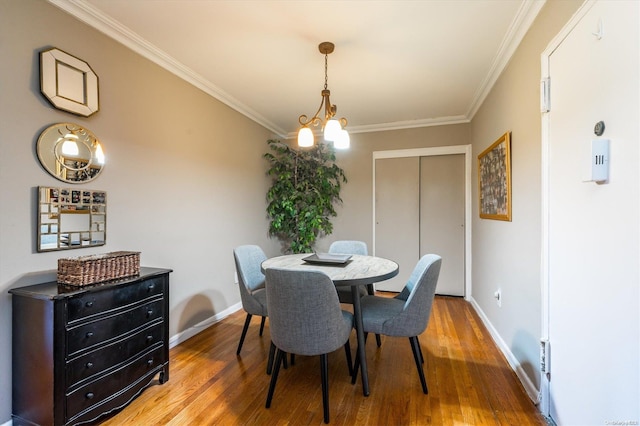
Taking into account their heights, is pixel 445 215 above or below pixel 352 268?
above

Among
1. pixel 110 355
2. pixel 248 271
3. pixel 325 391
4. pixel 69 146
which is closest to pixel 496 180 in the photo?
pixel 325 391

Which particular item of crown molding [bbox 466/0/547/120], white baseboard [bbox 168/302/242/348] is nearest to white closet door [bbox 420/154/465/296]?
crown molding [bbox 466/0/547/120]

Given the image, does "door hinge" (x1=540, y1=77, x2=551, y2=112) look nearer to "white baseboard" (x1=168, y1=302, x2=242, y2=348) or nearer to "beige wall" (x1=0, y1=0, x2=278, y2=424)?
"beige wall" (x1=0, y1=0, x2=278, y2=424)

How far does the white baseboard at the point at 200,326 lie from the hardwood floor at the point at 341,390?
0.09 m

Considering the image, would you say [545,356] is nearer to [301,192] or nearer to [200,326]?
[200,326]

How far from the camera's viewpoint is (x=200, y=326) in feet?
8.79

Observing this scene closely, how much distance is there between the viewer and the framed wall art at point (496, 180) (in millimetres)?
2100

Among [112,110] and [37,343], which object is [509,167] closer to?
[112,110]

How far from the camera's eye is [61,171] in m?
1.63

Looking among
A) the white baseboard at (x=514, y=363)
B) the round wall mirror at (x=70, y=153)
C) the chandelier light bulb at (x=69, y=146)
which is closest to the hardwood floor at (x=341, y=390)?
the white baseboard at (x=514, y=363)

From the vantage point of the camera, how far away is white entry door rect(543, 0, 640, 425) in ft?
→ 3.16

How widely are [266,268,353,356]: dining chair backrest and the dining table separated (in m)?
0.13

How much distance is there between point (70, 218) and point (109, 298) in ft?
1.84

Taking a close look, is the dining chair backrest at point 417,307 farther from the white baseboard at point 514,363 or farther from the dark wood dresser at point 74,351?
the dark wood dresser at point 74,351
